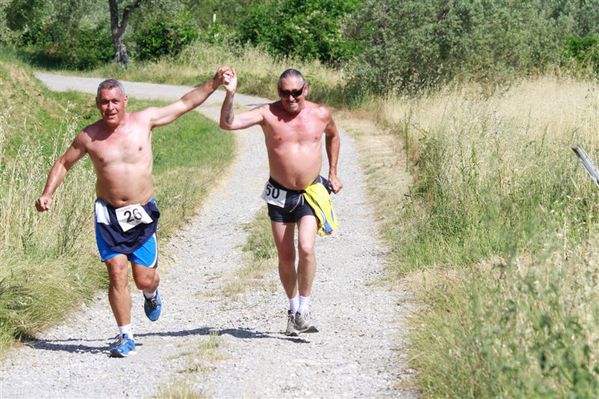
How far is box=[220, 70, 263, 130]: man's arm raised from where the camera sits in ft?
24.0

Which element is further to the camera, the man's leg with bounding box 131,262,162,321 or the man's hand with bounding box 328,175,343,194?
the man's hand with bounding box 328,175,343,194

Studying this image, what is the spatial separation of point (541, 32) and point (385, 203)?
14.1 m

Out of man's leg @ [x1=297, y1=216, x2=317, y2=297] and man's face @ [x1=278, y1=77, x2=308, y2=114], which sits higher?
man's face @ [x1=278, y1=77, x2=308, y2=114]

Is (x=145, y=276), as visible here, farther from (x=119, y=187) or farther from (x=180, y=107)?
(x=180, y=107)

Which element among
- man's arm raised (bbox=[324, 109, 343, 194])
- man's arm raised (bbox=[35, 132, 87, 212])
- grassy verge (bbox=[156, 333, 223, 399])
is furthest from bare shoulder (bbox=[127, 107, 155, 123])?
grassy verge (bbox=[156, 333, 223, 399])

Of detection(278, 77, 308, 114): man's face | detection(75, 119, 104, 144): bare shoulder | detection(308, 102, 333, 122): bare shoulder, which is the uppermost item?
detection(278, 77, 308, 114): man's face

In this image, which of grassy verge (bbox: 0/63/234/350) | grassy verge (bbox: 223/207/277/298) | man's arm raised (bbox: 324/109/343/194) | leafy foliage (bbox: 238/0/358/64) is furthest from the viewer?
leafy foliage (bbox: 238/0/358/64)

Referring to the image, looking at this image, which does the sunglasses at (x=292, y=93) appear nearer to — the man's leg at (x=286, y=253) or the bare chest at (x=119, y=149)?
the man's leg at (x=286, y=253)

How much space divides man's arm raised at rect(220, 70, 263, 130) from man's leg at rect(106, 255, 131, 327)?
1.14 m

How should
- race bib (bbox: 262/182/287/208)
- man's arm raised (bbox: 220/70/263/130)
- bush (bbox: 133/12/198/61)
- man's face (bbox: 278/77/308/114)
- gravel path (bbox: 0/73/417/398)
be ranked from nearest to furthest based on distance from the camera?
gravel path (bbox: 0/73/417/398), man's arm raised (bbox: 220/70/263/130), man's face (bbox: 278/77/308/114), race bib (bbox: 262/182/287/208), bush (bbox: 133/12/198/61)

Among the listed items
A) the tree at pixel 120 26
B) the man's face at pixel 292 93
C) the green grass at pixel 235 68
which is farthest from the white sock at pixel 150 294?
the tree at pixel 120 26

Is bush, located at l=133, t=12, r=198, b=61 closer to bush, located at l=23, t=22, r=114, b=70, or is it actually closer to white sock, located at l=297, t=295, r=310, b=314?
bush, located at l=23, t=22, r=114, b=70

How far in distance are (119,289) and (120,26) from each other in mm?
33877

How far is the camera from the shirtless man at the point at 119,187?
7.41 m
